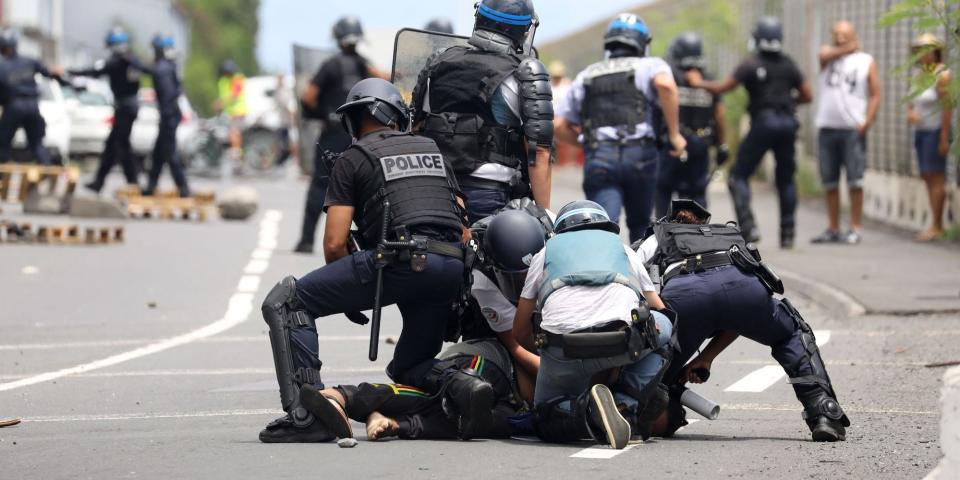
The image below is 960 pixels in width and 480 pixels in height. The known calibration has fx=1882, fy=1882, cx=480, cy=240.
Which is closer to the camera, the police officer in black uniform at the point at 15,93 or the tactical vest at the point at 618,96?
the tactical vest at the point at 618,96

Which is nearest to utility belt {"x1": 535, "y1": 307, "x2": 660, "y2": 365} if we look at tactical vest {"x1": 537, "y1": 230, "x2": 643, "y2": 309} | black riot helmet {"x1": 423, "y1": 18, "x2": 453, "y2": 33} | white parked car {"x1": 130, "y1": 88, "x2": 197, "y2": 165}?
tactical vest {"x1": 537, "y1": 230, "x2": 643, "y2": 309}

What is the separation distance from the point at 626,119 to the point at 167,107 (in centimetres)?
1093

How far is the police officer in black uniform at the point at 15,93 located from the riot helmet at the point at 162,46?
1414 millimetres

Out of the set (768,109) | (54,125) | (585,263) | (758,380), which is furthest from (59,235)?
(54,125)

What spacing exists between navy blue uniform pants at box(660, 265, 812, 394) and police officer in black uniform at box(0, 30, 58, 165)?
45.7 ft

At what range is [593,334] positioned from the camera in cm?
745

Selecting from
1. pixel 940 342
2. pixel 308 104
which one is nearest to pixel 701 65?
pixel 308 104

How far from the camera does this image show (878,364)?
10203 mm

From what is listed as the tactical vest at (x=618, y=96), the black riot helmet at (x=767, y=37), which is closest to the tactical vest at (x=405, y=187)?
the tactical vest at (x=618, y=96)

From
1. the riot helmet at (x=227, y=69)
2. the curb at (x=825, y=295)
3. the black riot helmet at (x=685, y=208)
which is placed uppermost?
the black riot helmet at (x=685, y=208)

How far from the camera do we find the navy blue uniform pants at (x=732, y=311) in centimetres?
779

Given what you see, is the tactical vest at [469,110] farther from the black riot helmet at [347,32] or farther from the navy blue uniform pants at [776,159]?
the navy blue uniform pants at [776,159]

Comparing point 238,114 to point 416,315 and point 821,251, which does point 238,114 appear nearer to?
point 821,251

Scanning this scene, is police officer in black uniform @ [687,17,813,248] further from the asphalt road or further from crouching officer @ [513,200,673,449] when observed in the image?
crouching officer @ [513,200,673,449]
